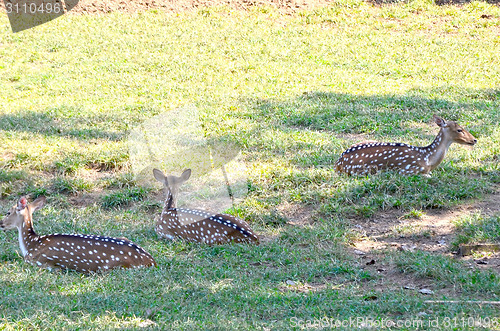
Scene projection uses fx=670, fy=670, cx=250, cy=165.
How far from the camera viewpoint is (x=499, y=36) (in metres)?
16.2

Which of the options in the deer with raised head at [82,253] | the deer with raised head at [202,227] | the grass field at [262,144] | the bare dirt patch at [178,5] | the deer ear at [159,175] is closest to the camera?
the grass field at [262,144]

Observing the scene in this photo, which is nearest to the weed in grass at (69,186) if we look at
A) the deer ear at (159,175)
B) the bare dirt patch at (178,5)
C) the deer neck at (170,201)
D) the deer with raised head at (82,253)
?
the deer ear at (159,175)

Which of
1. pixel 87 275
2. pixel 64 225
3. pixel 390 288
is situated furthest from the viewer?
pixel 64 225

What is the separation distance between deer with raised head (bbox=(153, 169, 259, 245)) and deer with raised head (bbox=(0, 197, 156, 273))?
33.6 inches

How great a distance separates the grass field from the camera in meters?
5.59

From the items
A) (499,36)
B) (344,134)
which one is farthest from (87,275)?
Answer: (499,36)

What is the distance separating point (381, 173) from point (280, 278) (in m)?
3.13

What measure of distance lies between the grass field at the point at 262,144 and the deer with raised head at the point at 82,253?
0.15 meters

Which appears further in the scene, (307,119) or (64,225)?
(307,119)

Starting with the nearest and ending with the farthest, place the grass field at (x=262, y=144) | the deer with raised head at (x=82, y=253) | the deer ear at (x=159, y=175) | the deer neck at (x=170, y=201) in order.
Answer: the grass field at (x=262, y=144) < the deer with raised head at (x=82, y=253) < the deer neck at (x=170, y=201) < the deer ear at (x=159, y=175)

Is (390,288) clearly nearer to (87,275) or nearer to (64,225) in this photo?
(87,275)

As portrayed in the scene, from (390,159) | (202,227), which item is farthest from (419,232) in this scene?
(202,227)

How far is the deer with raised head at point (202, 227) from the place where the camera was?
7098 mm

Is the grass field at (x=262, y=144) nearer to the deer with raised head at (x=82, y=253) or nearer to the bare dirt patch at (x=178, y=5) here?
the deer with raised head at (x=82, y=253)
